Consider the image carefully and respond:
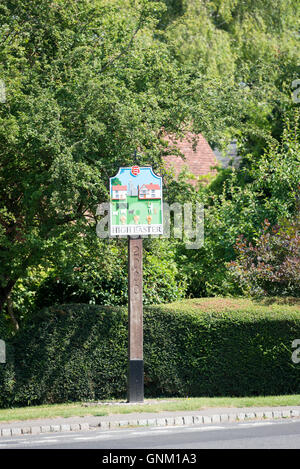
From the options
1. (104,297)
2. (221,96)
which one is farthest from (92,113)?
(104,297)

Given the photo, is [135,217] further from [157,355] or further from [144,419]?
[144,419]

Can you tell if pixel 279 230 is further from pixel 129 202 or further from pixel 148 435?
pixel 148 435

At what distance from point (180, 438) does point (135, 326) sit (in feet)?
17.8

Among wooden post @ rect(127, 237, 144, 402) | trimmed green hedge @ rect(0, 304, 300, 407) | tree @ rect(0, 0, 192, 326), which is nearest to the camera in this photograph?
wooden post @ rect(127, 237, 144, 402)

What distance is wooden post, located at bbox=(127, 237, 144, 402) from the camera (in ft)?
55.1

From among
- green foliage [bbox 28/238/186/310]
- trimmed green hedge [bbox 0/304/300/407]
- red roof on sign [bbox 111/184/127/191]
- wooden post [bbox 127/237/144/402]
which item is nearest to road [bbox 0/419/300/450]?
wooden post [bbox 127/237/144/402]

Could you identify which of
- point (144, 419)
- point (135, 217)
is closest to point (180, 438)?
point (144, 419)

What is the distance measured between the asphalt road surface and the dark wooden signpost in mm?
3111

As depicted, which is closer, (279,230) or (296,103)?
(279,230)

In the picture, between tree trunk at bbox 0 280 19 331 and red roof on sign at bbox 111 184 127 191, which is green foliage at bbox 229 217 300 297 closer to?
red roof on sign at bbox 111 184 127 191

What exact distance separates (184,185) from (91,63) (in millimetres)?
3646

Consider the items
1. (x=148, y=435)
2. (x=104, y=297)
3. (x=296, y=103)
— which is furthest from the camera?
(x=296, y=103)

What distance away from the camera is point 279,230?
1991 centimetres

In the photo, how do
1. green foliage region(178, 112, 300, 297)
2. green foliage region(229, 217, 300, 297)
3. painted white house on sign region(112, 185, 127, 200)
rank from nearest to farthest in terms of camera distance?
painted white house on sign region(112, 185, 127, 200) < green foliage region(229, 217, 300, 297) < green foliage region(178, 112, 300, 297)
